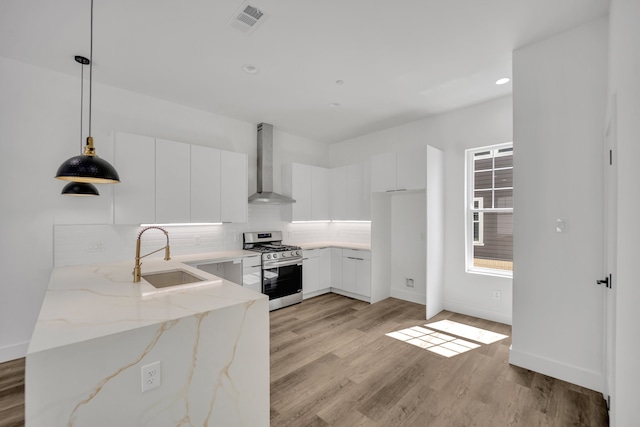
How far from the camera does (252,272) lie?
404cm

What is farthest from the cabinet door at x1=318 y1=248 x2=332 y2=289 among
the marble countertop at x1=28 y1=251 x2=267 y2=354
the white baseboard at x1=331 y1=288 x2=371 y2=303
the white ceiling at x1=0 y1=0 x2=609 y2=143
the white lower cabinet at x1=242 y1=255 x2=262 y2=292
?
the marble countertop at x1=28 y1=251 x2=267 y2=354

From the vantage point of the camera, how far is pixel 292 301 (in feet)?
14.7

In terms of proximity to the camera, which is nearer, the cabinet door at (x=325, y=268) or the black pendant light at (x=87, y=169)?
the black pendant light at (x=87, y=169)

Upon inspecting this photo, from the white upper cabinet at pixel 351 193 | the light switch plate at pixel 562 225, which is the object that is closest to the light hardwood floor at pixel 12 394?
the white upper cabinet at pixel 351 193

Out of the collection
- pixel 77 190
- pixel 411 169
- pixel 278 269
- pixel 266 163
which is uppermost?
pixel 266 163

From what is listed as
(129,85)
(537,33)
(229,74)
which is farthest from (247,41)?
(537,33)

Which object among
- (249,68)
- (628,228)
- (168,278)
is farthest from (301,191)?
(628,228)

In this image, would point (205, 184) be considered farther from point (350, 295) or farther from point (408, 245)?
Answer: point (408, 245)

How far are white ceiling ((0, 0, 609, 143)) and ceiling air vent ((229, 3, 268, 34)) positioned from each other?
45 millimetres

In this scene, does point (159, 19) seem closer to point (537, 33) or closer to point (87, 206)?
point (87, 206)

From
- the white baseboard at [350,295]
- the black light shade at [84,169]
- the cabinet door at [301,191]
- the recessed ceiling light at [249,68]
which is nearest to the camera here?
the black light shade at [84,169]

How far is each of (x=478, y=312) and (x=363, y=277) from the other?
1.70m

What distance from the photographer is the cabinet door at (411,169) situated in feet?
13.0

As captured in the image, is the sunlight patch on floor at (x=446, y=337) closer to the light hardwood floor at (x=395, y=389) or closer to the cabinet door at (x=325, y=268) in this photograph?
the light hardwood floor at (x=395, y=389)
